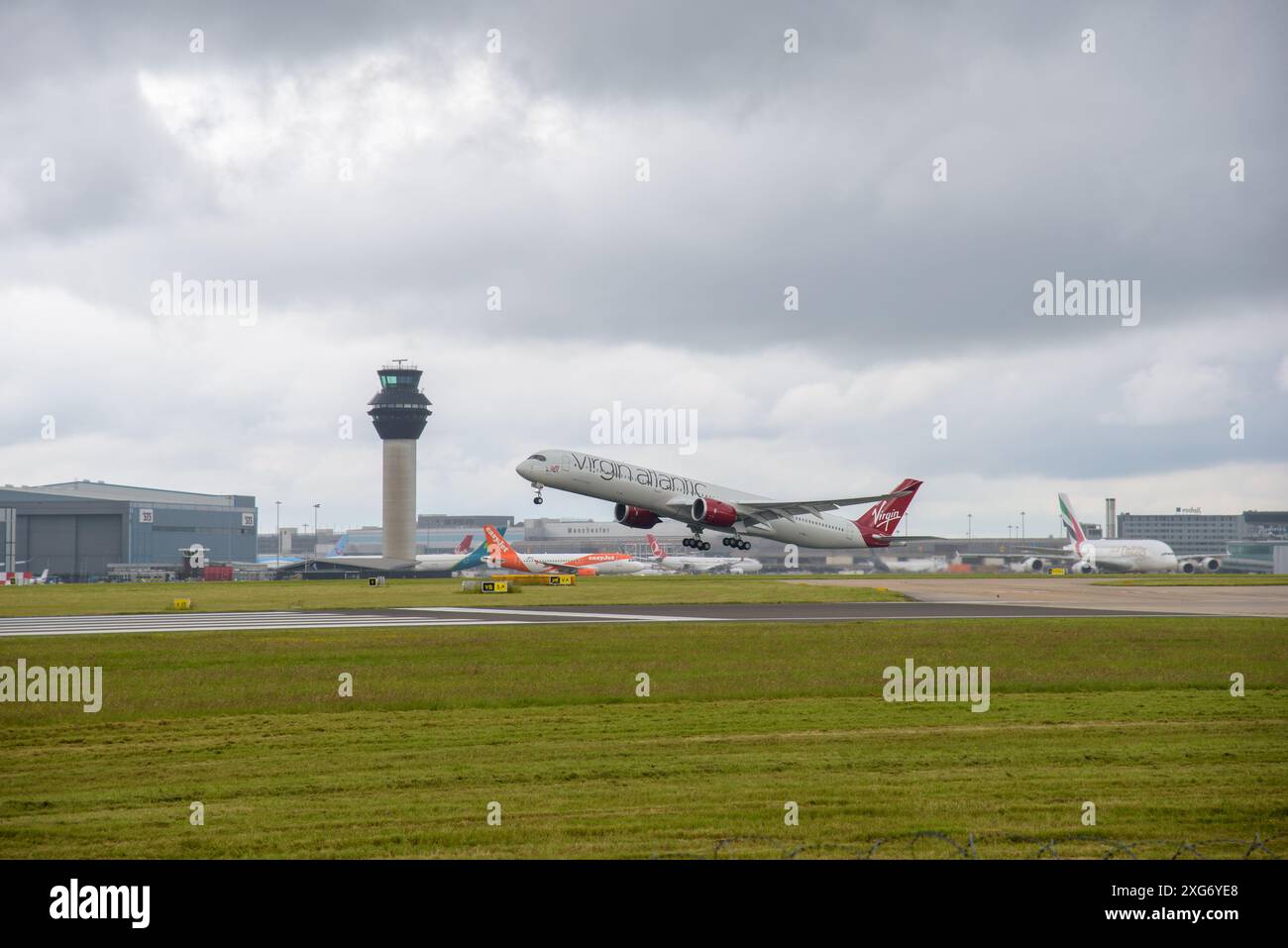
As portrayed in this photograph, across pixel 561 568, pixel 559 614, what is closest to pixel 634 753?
pixel 559 614

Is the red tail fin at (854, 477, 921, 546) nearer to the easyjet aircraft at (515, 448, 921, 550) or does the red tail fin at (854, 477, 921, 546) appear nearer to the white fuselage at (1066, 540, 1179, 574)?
the easyjet aircraft at (515, 448, 921, 550)

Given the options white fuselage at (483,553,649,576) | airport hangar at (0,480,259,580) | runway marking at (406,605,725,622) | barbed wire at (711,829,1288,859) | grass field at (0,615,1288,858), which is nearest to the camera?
barbed wire at (711,829,1288,859)

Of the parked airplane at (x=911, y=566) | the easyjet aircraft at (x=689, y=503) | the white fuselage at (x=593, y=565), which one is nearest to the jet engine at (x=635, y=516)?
the easyjet aircraft at (x=689, y=503)

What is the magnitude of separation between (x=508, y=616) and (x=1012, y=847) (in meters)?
39.9

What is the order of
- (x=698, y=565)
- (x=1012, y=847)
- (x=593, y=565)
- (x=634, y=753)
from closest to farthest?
1. (x=1012, y=847)
2. (x=634, y=753)
3. (x=593, y=565)
4. (x=698, y=565)

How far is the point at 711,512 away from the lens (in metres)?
70.8

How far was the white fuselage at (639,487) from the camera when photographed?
64562 mm

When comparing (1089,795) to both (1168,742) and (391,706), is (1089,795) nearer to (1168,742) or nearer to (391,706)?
(1168,742)

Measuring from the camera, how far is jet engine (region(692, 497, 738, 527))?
232 feet

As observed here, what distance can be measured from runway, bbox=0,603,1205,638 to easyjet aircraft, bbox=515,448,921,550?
867 cm

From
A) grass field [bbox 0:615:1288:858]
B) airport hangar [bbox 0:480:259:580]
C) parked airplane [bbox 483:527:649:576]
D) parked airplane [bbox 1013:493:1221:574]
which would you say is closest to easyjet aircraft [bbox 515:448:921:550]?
grass field [bbox 0:615:1288:858]

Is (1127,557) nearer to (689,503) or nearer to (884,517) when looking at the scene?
(884,517)
